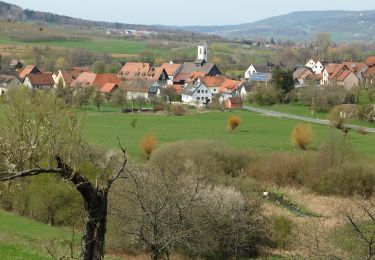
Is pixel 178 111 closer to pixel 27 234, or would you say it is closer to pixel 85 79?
pixel 85 79

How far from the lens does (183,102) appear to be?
6762 centimetres

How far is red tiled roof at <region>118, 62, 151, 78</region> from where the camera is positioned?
275 feet

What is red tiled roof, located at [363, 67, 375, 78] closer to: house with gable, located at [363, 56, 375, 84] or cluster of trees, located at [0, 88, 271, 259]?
house with gable, located at [363, 56, 375, 84]

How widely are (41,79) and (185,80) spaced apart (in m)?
20.0

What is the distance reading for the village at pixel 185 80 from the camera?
67.3 meters

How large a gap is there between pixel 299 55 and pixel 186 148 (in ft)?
306

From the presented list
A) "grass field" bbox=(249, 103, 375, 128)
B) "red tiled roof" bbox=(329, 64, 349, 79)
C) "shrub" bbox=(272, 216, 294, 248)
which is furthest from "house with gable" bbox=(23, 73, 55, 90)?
"shrub" bbox=(272, 216, 294, 248)

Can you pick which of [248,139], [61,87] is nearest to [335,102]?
[248,139]

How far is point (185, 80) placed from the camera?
3273 inches

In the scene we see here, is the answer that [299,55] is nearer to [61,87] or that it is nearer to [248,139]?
[61,87]

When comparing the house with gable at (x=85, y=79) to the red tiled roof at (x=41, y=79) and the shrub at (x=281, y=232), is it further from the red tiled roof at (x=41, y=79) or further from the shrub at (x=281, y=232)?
the shrub at (x=281, y=232)

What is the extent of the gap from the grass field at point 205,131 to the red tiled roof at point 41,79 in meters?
22.5

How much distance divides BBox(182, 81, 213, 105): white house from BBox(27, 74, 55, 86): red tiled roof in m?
18.8

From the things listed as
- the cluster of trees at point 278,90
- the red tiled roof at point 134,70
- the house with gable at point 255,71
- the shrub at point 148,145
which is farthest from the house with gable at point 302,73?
the shrub at point 148,145
